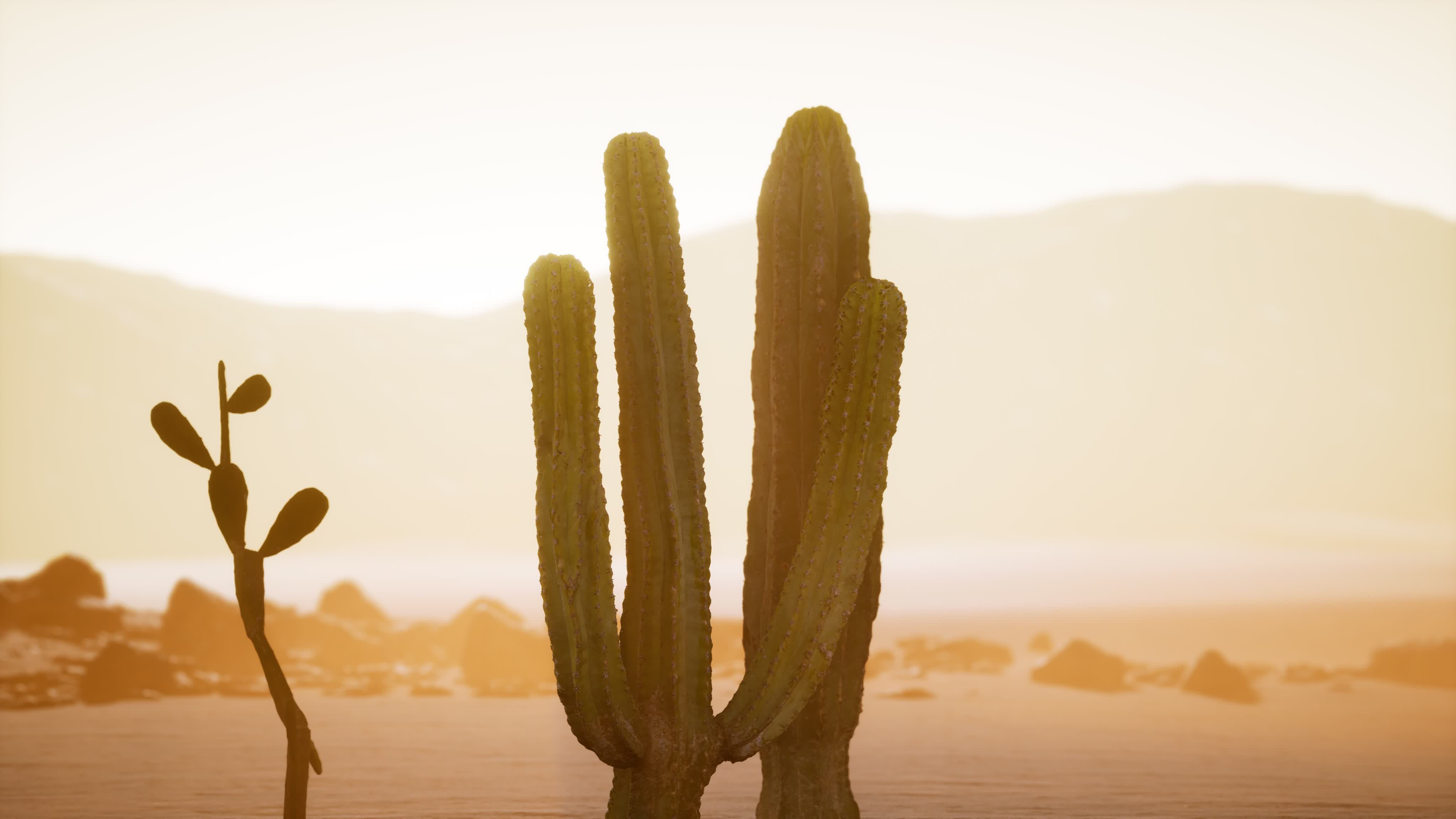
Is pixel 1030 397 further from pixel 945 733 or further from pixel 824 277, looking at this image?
pixel 824 277

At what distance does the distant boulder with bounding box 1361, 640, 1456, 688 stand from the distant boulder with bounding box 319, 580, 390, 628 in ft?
50.9

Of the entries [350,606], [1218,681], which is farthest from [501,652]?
[1218,681]

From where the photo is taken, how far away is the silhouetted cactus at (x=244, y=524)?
4957mm

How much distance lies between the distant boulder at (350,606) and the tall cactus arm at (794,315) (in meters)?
15.4

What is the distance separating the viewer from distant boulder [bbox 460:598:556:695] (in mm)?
17281

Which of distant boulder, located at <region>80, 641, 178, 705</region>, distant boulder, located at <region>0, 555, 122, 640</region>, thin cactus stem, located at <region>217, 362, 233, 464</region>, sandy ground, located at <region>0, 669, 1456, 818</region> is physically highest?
thin cactus stem, located at <region>217, 362, 233, 464</region>

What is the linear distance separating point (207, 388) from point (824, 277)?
7565 cm

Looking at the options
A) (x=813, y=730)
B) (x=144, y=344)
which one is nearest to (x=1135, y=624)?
(x=813, y=730)

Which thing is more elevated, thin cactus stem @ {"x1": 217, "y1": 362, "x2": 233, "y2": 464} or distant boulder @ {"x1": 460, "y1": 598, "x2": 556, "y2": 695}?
thin cactus stem @ {"x1": 217, "y1": 362, "x2": 233, "y2": 464}

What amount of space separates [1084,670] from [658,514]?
13.2 metres

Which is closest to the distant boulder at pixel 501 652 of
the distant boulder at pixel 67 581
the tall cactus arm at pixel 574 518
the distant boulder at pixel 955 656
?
the distant boulder at pixel 67 581

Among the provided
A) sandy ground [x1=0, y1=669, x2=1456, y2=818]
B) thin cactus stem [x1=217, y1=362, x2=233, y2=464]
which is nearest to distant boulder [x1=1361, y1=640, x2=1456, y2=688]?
sandy ground [x1=0, y1=669, x2=1456, y2=818]

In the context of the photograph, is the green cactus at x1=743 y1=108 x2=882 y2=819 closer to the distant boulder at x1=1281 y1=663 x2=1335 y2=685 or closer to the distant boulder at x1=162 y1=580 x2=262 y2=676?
the distant boulder at x1=162 y1=580 x2=262 y2=676

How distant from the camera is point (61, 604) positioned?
17.7m
